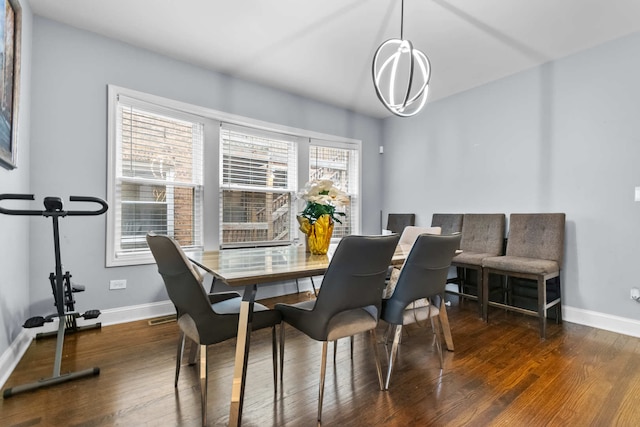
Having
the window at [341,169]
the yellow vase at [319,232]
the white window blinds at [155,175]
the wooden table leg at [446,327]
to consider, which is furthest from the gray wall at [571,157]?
the white window blinds at [155,175]

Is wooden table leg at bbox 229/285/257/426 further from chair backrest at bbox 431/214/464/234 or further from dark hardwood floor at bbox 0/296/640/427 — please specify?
chair backrest at bbox 431/214/464/234

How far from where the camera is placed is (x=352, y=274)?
144 centimetres

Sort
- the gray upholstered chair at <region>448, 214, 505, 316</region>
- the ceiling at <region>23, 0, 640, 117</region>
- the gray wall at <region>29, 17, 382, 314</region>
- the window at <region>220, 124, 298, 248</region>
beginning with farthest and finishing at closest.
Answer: the window at <region>220, 124, 298, 248</region> → the gray upholstered chair at <region>448, 214, 505, 316</region> → the gray wall at <region>29, 17, 382, 314</region> → the ceiling at <region>23, 0, 640, 117</region>

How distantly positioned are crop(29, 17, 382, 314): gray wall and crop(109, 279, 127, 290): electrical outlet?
41mm

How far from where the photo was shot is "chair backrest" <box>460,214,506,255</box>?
3.41 m

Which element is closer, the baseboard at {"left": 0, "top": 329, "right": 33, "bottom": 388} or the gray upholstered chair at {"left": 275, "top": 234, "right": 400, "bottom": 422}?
the gray upholstered chair at {"left": 275, "top": 234, "right": 400, "bottom": 422}

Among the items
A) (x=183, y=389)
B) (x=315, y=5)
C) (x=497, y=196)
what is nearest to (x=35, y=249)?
(x=183, y=389)

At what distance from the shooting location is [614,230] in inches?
109

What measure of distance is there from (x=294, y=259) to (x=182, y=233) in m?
1.91

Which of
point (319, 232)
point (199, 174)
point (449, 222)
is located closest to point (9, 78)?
point (199, 174)

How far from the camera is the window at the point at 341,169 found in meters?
4.41

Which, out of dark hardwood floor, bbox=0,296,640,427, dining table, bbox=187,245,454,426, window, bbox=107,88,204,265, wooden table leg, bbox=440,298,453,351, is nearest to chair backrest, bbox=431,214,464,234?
dark hardwood floor, bbox=0,296,640,427

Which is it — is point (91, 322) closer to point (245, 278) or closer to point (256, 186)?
point (256, 186)

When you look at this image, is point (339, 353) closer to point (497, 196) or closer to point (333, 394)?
point (333, 394)
